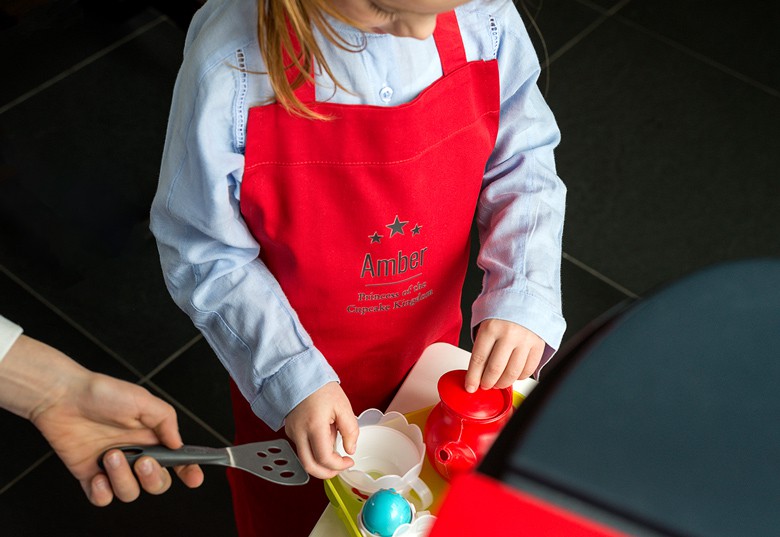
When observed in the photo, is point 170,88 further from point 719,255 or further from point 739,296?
point 739,296

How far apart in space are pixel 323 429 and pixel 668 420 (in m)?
0.57

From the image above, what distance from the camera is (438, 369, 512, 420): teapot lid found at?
742mm

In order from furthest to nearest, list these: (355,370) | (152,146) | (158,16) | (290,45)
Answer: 1. (158,16)
2. (152,146)
3. (355,370)
4. (290,45)

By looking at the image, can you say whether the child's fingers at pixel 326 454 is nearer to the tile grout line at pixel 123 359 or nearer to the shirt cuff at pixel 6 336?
the shirt cuff at pixel 6 336

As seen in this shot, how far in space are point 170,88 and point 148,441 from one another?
1.39 m

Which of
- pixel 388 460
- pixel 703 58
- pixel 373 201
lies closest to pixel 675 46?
pixel 703 58

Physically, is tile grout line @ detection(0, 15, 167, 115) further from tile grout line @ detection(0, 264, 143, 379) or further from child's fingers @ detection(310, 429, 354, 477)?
child's fingers @ detection(310, 429, 354, 477)

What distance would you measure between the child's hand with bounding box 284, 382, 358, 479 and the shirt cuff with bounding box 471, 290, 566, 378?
16cm

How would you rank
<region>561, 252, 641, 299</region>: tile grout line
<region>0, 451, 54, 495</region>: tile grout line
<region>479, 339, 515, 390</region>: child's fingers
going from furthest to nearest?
<region>561, 252, 641, 299</region>: tile grout line → <region>0, 451, 54, 495</region>: tile grout line → <region>479, 339, 515, 390</region>: child's fingers

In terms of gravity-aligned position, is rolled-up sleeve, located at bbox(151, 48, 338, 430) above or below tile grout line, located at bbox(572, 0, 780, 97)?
above

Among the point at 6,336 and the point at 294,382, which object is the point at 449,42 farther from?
the point at 6,336

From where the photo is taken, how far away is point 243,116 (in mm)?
750

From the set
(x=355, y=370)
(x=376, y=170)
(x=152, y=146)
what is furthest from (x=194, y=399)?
(x=376, y=170)

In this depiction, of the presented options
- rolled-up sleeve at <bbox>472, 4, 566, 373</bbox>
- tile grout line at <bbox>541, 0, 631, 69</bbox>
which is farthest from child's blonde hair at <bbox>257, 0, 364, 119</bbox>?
tile grout line at <bbox>541, 0, 631, 69</bbox>
